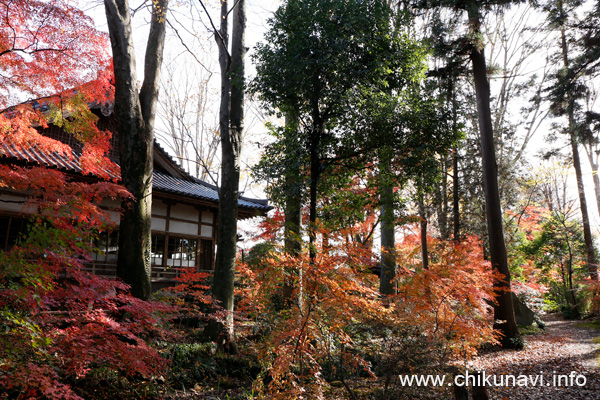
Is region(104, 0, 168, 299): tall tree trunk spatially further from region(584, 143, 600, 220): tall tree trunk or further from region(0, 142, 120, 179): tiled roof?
region(584, 143, 600, 220): tall tree trunk

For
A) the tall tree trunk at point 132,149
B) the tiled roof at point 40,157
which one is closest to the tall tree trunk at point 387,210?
the tall tree trunk at point 132,149

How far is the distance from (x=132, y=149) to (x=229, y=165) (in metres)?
2.07

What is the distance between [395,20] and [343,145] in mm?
2652

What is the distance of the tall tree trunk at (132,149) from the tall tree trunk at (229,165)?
5.10ft

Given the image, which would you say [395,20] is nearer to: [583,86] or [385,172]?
[385,172]

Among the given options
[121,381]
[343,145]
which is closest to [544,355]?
[343,145]

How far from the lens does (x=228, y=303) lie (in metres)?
7.10

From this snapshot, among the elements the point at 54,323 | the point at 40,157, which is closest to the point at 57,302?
the point at 54,323

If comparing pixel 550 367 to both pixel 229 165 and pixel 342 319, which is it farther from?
pixel 229 165

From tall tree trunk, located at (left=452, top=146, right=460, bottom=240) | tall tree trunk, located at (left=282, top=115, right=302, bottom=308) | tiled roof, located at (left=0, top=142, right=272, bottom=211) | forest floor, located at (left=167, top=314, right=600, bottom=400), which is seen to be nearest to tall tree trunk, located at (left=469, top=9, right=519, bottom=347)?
forest floor, located at (left=167, top=314, right=600, bottom=400)

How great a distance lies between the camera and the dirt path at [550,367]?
18.4ft

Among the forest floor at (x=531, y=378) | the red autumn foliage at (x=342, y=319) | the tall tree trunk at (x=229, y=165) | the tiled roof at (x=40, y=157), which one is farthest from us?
the tiled roof at (x=40, y=157)

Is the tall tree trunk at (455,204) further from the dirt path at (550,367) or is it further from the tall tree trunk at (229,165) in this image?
the tall tree trunk at (229,165)

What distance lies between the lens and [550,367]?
7164mm
